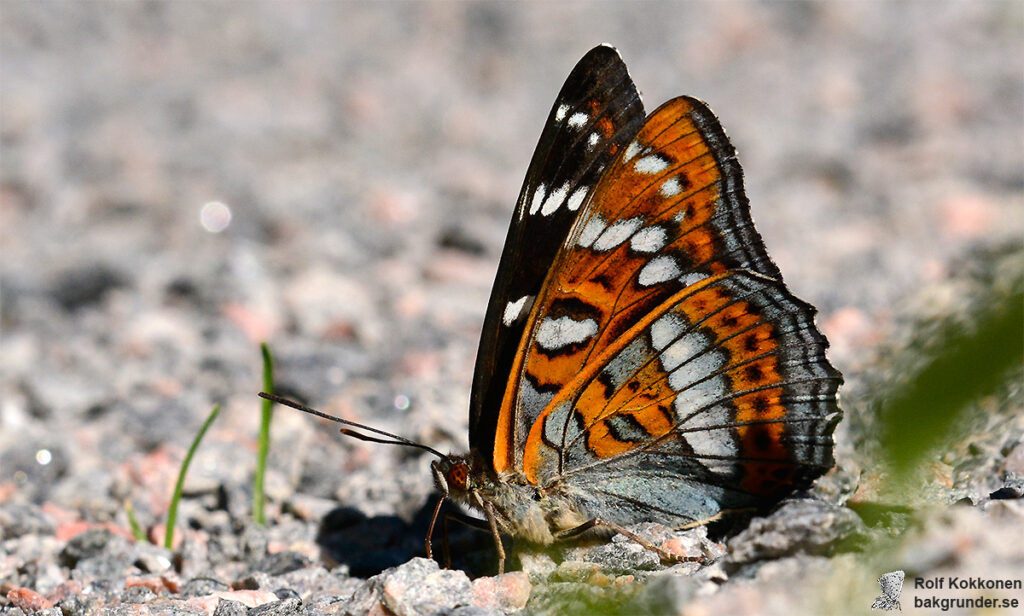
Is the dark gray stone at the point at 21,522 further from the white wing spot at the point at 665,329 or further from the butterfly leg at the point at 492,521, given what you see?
the white wing spot at the point at 665,329

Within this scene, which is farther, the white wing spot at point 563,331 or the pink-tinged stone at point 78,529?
the pink-tinged stone at point 78,529

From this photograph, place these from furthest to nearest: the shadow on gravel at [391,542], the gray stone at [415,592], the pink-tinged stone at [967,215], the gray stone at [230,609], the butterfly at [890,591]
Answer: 1. the pink-tinged stone at [967,215]
2. the shadow on gravel at [391,542]
3. the gray stone at [230,609]
4. the gray stone at [415,592]
5. the butterfly at [890,591]

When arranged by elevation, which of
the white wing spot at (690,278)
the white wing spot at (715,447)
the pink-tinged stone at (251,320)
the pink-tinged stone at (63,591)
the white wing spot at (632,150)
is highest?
the pink-tinged stone at (251,320)

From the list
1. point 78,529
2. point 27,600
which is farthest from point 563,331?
point 78,529

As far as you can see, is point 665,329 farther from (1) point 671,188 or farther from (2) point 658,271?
(1) point 671,188

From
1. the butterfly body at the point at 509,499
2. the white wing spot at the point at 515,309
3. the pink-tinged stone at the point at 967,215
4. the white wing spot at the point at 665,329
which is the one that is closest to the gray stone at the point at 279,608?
the butterfly body at the point at 509,499

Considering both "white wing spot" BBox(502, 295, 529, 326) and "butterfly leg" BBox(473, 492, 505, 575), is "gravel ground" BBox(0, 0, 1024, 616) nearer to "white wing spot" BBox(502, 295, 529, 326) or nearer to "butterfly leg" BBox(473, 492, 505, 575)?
"butterfly leg" BBox(473, 492, 505, 575)

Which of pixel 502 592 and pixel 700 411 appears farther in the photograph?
pixel 700 411

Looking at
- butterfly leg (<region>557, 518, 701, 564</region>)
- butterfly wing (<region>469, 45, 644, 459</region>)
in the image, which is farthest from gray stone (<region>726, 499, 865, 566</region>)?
butterfly wing (<region>469, 45, 644, 459</region>)
